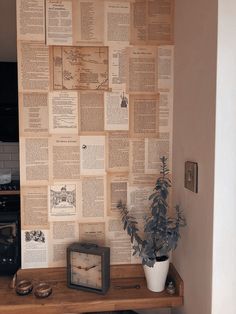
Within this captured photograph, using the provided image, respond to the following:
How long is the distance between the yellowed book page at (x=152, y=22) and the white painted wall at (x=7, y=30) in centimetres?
126

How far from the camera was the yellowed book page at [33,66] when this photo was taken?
1438mm

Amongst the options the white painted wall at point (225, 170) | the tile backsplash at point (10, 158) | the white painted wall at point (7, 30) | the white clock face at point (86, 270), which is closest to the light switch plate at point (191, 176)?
the white painted wall at point (225, 170)

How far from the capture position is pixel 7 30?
2.62 metres

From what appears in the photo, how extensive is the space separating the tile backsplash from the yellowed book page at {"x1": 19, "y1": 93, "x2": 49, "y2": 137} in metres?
1.71

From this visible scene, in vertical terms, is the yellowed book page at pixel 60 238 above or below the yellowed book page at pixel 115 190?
below

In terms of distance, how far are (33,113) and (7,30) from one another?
5.04 feet

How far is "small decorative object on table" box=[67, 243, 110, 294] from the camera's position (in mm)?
1385

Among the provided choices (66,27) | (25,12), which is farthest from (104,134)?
(25,12)

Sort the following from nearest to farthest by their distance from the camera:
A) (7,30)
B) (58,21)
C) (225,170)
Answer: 1. (225,170)
2. (58,21)
3. (7,30)

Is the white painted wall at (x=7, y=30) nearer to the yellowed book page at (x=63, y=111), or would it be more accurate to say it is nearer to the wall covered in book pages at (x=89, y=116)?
the wall covered in book pages at (x=89, y=116)

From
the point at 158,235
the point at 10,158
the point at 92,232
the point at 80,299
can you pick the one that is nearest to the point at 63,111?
the point at 92,232

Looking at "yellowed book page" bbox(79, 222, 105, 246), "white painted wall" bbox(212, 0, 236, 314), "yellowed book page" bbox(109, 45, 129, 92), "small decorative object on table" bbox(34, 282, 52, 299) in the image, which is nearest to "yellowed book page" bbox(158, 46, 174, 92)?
"yellowed book page" bbox(109, 45, 129, 92)

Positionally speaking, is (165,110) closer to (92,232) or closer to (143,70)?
(143,70)

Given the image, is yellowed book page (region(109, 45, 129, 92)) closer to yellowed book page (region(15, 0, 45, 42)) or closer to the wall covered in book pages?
the wall covered in book pages
